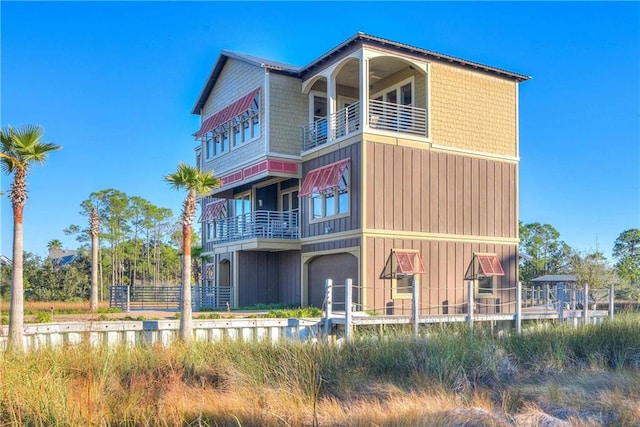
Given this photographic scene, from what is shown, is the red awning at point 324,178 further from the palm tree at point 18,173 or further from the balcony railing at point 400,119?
the palm tree at point 18,173

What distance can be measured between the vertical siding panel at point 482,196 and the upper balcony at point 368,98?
3125 mm

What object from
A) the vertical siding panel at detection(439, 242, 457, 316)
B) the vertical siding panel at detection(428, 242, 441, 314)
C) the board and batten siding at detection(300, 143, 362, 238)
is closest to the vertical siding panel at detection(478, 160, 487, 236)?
the vertical siding panel at detection(439, 242, 457, 316)

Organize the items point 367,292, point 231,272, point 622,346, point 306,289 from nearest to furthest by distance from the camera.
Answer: point 622,346, point 367,292, point 306,289, point 231,272

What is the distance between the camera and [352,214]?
2186cm

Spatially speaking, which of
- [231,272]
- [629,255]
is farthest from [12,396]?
[629,255]

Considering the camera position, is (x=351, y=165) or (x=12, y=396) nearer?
(x=12, y=396)

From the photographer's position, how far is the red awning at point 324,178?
72.5 ft

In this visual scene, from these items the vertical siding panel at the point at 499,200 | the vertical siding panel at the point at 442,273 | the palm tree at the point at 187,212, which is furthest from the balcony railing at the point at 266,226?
the palm tree at the point at 187,212

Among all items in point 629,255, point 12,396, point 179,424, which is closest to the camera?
point 179,424

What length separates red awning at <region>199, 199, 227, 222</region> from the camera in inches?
1227

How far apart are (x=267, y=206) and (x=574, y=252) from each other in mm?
25213

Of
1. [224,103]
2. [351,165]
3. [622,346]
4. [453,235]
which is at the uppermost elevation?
[224,103]

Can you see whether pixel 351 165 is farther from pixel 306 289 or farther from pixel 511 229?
pixel 511 229

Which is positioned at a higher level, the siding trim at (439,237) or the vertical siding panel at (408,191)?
the vertical siding panel at (408,191)
